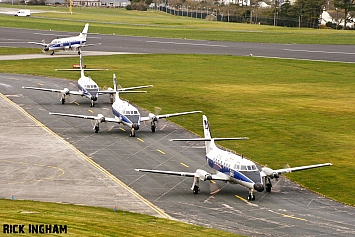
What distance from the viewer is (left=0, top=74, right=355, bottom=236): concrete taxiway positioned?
57.0m

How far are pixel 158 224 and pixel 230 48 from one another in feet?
455

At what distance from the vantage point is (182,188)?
6769 centimetres

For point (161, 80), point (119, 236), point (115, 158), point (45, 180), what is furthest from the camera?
point (161, 80)

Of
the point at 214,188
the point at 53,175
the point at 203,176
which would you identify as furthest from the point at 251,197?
the point at 53,175

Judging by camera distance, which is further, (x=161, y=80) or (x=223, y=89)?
(x=161, y=80)

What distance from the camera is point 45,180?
69.2 meters

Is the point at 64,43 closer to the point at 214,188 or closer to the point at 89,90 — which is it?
the point at 89,90

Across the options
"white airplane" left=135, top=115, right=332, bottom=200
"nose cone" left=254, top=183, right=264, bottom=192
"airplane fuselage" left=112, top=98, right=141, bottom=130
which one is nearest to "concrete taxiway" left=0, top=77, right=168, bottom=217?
"white airplane" left=135, top=115, right=332, bottom=200

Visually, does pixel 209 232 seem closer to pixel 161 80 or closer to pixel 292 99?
pixel 292 99

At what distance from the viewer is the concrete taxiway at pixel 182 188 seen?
5697 centimetres

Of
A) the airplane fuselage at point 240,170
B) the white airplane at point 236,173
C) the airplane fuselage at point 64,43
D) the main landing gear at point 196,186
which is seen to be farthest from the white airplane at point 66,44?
the main landing gear at point 196,186

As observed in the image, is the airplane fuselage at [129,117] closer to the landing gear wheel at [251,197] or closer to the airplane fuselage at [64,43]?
the landing gear wheel at [251,197]

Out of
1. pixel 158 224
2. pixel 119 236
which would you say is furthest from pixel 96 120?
pixel 119 236

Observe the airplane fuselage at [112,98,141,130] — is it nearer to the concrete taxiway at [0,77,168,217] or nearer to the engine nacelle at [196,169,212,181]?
the concrete taxiway at [0,77,168,217]
